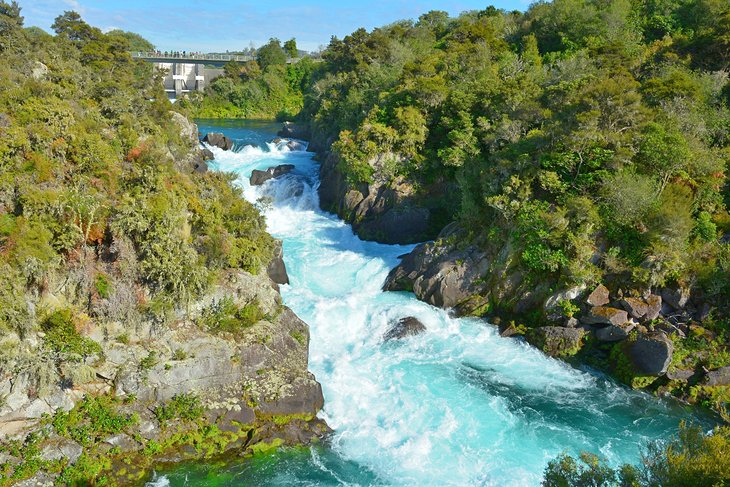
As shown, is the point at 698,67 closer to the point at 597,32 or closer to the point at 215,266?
the point at 597,32

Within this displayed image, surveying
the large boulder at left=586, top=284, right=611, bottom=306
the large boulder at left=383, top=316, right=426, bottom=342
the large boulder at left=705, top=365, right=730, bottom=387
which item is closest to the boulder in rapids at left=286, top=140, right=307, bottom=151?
the large boulder at left=383, top=316, right=426, bottom=342

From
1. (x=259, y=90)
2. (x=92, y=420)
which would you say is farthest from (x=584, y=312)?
(x=259, y=90)

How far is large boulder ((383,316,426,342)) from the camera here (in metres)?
24.8

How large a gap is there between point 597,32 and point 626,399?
4132 centimetres

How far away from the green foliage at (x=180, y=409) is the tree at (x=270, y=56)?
84738 mm

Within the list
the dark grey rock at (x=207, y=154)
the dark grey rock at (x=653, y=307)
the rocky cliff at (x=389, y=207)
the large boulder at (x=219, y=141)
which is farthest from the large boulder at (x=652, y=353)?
the large boulder at (x=219, y=141)

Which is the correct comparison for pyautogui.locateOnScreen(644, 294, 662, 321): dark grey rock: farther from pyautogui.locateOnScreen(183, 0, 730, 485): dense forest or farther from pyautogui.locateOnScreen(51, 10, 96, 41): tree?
pyautogui.locateOnScreen(51, 10, 96, 41): tree

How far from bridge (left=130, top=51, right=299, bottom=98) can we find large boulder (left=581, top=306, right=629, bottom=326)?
82.5 meters

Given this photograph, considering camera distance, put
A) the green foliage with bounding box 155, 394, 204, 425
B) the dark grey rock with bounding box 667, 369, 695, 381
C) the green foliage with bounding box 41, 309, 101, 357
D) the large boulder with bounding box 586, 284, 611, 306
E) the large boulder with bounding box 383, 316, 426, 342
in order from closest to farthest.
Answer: the green foliage with bounding box 41, 309, 101, 357 → the green foliage with bounding box 155, 394, 204, 425 → the dark grey rock with bounding box 667, 369, 695, 381 → the large boulder with bounding box 586, 284, 611, 306 → the large boulder with bounding box 383, 316, 426, 342

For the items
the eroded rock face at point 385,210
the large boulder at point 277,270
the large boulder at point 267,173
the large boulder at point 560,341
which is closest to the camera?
the large boulder at point 560,341

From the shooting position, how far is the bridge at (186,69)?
89312 millimetres

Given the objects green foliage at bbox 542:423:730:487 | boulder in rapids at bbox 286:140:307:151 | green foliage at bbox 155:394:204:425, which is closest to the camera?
green foliage at bbox 542:423:730:487

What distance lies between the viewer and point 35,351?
16.4 metres

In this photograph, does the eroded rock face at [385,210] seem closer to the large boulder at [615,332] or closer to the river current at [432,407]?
the river current at [432,407]
